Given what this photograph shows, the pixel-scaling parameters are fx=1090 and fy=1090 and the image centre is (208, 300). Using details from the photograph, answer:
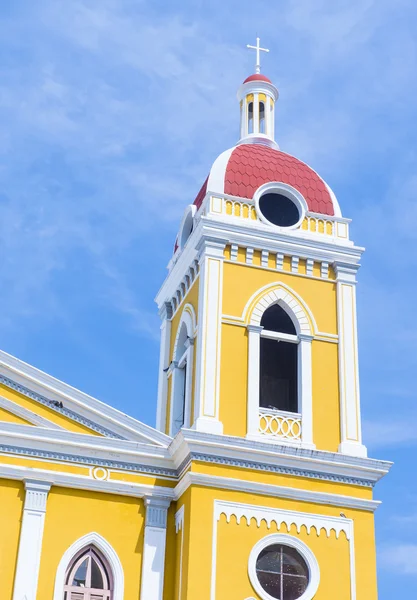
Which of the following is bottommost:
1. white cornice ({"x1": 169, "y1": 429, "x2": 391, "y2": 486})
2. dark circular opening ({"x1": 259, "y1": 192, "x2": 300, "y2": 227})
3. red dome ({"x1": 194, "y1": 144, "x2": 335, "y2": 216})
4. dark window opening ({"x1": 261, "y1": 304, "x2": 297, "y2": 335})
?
white cornice ({"x1": 169, "y1": 429, "x2": 391, "y2": 486})

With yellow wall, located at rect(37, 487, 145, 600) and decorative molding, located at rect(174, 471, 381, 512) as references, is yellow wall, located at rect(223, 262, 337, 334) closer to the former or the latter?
decorative molding, located at rect(174, 471, 381, 512)

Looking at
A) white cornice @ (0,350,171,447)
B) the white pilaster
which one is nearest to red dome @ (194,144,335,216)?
the white pilaster

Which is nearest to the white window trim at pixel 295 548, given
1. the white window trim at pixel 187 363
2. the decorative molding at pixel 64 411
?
the white window trim at pixel 187 363

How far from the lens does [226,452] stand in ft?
57.0

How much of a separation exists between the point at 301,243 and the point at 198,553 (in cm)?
628

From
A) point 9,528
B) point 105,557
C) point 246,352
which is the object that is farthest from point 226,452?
point 9,528

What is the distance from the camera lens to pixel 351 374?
19281 millimetres

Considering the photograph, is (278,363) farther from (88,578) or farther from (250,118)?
(250,118)

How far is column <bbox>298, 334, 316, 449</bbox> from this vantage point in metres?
18.5

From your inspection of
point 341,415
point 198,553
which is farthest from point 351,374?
point 198,553

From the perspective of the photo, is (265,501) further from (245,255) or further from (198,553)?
(245,255)

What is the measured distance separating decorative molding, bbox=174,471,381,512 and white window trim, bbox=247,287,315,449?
96cm

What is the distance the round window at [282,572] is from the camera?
16891 mm

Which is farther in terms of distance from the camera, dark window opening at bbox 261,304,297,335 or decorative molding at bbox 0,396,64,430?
dark window opening at bbox 261,304,297,335
